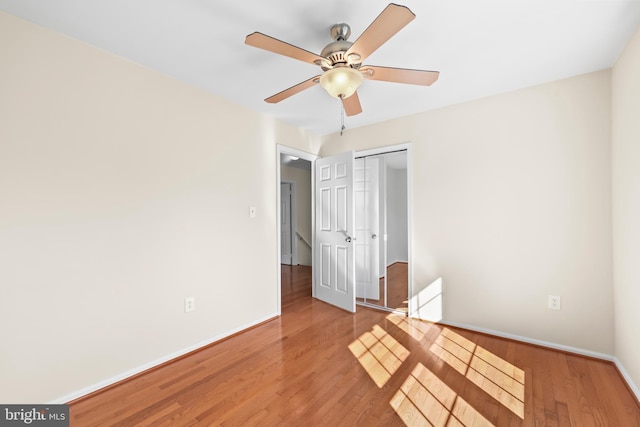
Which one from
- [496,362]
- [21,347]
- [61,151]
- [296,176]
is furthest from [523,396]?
[296,176]

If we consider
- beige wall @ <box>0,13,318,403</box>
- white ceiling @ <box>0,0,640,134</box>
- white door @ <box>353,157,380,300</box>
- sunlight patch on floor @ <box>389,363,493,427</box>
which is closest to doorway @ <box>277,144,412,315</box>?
white door @ <box>353,157,380,300</box>

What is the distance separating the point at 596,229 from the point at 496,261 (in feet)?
2.61

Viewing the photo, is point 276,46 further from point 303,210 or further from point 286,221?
point 286,221

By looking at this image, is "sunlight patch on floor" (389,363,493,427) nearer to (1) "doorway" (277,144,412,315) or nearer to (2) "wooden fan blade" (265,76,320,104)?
(1) "doorway" (277,144,412,315)

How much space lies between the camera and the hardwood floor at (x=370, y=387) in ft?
5.57

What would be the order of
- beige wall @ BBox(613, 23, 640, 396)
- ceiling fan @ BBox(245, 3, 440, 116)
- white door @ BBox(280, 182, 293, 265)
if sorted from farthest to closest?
white door @ BBox(280, 182, 293, 265), beige wall @ BBox(613, 23, 640, 396), ceiling fan @ BBox(245, 3, 440, 116)

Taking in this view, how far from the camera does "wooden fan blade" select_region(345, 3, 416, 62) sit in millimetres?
1226

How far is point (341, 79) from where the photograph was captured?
1662 mm

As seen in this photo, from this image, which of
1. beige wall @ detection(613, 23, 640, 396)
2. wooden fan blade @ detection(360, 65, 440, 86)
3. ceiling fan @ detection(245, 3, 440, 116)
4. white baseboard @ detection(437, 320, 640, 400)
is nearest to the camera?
ceiling fan @ detection(245, 3, 440, 116)

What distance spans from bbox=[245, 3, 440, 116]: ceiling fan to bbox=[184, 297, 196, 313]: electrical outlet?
81.7 inches

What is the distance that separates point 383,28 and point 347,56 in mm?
304

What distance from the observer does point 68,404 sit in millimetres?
1839

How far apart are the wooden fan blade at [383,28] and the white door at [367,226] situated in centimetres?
232

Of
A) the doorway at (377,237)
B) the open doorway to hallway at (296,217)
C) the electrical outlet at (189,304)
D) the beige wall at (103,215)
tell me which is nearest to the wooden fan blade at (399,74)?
the doorway at (377,237)
